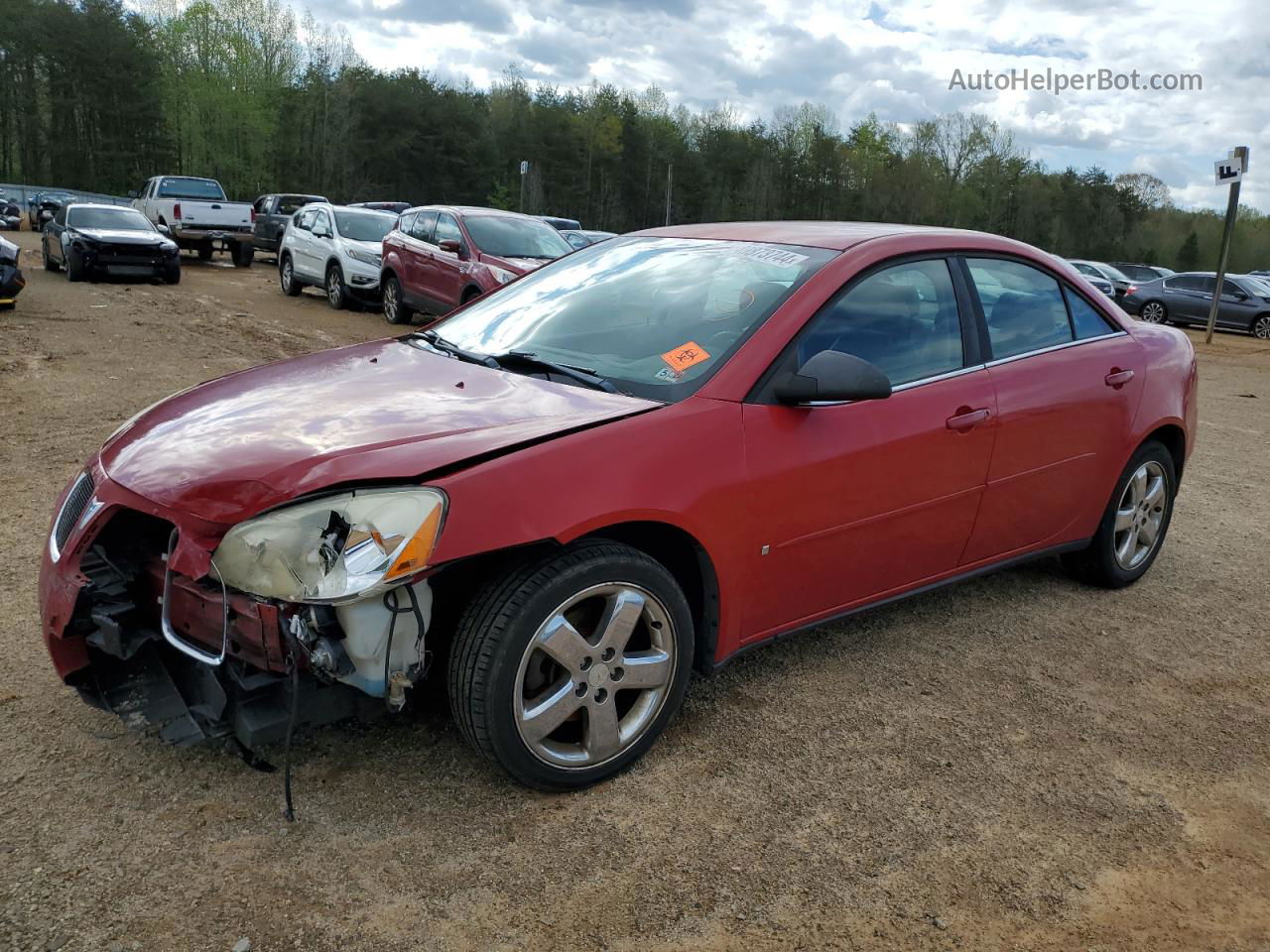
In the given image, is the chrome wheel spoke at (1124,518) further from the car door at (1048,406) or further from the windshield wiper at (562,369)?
the windshield wiper at (562,369)

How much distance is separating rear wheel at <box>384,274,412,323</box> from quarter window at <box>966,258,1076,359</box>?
35.8 feet

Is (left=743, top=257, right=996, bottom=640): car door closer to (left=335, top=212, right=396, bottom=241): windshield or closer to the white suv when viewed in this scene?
the white suv

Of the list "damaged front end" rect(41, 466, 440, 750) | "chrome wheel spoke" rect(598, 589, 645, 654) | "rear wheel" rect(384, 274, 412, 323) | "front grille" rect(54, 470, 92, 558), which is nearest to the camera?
"damaged front end" rect(41, 466, 440, 750)

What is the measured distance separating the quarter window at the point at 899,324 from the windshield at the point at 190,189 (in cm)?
2383

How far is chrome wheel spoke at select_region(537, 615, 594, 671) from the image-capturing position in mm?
2678

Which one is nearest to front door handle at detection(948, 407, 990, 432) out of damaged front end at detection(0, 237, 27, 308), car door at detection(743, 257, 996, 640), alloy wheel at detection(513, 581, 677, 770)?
car door at detection(743, 257, 996, 640)

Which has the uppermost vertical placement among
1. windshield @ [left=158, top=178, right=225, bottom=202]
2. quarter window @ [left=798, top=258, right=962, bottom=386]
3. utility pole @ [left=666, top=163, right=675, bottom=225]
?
utility pole @ [left=666, top=163, right=675, bottom=225]

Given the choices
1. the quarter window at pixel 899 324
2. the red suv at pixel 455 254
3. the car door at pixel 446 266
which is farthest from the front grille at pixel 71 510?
the car door at pixel 446 266

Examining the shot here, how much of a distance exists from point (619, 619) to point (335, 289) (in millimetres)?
14095

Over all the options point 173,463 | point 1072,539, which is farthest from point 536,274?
point 1072,539

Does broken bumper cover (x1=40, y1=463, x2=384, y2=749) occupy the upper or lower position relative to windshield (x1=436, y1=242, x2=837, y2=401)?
lower

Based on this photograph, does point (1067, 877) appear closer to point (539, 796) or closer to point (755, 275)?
point (539, 796)

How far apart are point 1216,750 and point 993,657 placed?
0.82 metres

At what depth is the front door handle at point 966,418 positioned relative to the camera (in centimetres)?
361
